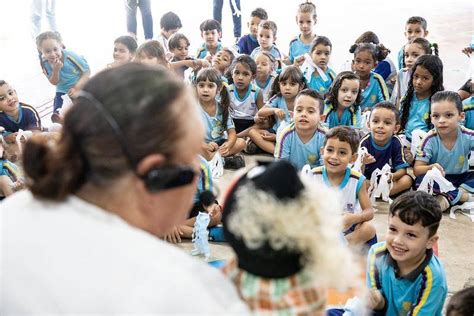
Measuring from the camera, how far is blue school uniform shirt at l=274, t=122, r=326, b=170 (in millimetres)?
3398

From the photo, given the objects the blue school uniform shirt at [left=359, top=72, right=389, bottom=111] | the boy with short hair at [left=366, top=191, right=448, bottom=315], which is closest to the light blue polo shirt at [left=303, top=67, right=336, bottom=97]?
the blue school uniform shirt at [left=359, top=72, right=389, bottom=111]

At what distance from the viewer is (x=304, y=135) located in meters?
3.41

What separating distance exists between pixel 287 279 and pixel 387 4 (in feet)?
33.3

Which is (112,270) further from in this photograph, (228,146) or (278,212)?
(228,146)

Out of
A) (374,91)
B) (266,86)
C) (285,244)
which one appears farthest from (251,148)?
(285,244)

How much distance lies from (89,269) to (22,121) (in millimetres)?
3269

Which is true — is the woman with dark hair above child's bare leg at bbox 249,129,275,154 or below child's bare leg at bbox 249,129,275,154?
above

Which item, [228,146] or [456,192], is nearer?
[456,192]

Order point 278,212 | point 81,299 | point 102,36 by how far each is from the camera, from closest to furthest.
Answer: point 81,299
point 278,212
point 102,36

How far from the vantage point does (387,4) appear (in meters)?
10.2

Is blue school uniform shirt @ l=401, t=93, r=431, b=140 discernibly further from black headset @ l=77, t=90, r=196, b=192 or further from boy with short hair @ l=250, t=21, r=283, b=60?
black headset @ l=77, t=90, r=196, b=192

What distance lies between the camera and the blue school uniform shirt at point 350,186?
2.79 metres

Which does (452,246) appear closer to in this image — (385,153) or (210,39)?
(385,153)

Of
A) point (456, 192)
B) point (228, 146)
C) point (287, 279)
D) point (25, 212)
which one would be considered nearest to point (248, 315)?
point (287, 279)
